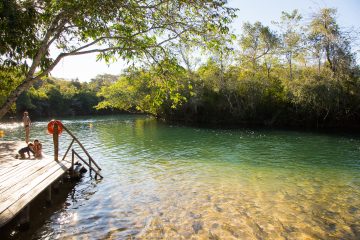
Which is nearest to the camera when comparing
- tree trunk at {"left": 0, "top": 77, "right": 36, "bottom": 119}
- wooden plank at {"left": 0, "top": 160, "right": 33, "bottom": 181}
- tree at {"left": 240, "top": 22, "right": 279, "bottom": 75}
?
tree trunk at {"left": 0, "top": 77, "right": 36, "bottom": 119}

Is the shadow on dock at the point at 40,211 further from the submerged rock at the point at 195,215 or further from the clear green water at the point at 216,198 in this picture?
the submerged rock at the point at 195,215

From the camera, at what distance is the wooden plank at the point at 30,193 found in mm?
7752

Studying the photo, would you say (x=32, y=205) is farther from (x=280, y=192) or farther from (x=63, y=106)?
(x=63, y=106)

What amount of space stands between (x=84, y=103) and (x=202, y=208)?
9413cm

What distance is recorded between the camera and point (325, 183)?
15234 millimetres

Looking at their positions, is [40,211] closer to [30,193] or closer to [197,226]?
[30,193]

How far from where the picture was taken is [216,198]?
42.2 ft

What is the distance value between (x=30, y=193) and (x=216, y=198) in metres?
7.00

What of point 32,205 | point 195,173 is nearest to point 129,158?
point 195,173

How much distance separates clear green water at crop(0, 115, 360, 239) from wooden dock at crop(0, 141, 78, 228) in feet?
3.91

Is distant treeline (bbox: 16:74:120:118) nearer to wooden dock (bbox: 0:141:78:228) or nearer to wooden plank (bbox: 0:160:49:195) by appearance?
wooden dock (bbox: 0:141:78:228)

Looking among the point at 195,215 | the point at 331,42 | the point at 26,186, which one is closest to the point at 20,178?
the point at 26,186

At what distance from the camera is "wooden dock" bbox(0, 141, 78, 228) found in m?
8.32

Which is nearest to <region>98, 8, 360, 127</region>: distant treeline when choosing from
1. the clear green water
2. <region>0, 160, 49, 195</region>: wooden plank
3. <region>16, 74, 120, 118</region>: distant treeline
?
the clear green water
